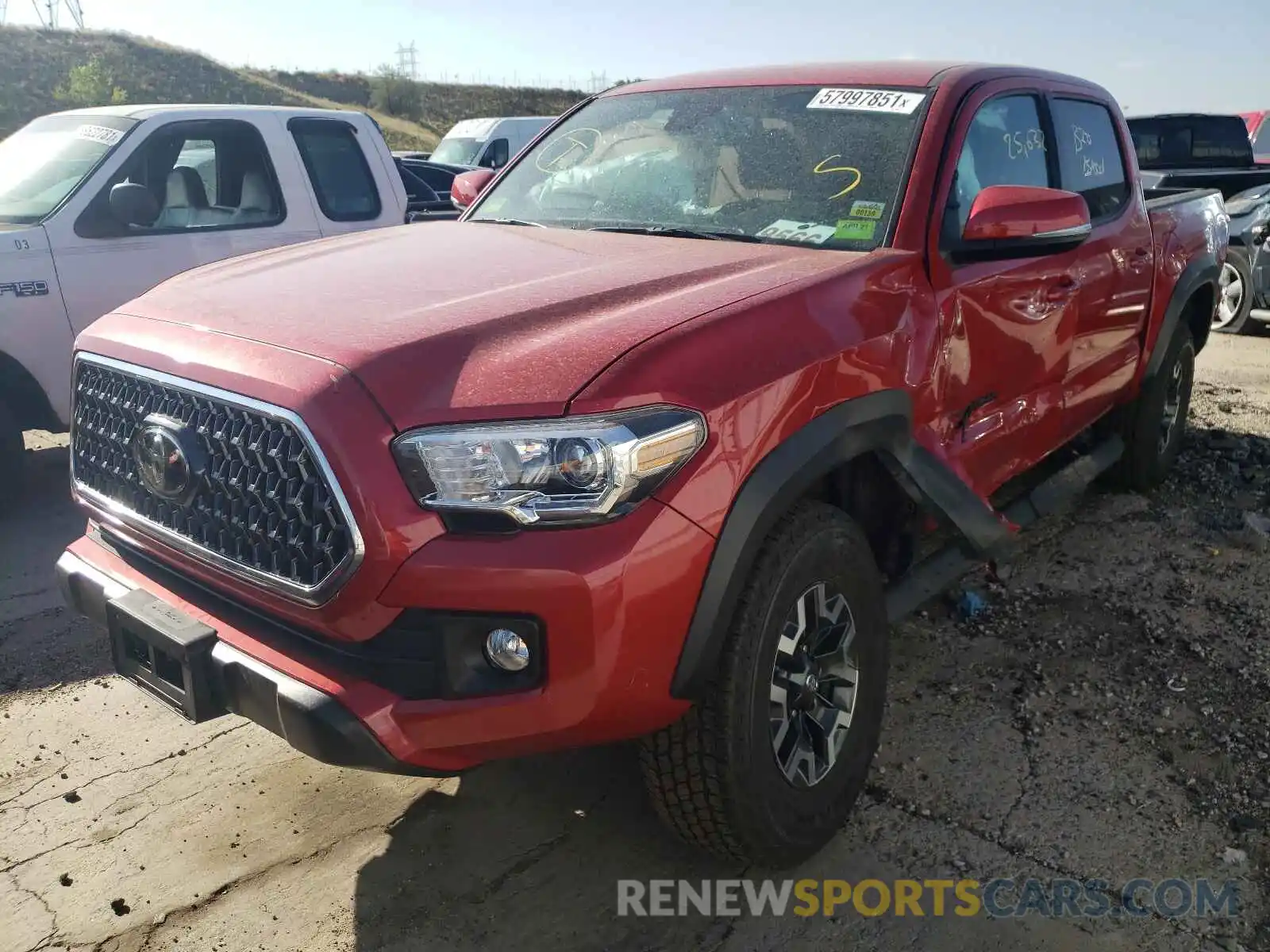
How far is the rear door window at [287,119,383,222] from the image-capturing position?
599cm

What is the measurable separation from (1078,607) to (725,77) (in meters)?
2.39

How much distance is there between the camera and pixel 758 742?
2336mm

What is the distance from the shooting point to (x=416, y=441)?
77.8 inches

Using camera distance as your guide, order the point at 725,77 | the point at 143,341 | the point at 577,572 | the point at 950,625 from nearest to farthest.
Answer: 1. the point at 577,572
2. the point at 143,341
3. the point at 725,77
4. the point at 950,625

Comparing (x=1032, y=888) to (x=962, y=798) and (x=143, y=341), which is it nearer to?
(x=962, y=798)

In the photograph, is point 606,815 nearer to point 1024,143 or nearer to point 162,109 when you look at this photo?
point 1024,143

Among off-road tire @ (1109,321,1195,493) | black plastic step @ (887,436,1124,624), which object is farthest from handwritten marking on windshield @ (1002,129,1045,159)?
off-road tire @ (1109,321,1195,493)

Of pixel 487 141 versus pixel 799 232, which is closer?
pixel 799 232

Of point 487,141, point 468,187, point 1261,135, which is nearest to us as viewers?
point 468,187

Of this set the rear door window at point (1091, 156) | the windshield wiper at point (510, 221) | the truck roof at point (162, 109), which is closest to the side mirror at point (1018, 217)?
the rear door window at point (1091, 156)

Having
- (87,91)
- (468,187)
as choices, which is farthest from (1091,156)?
(87,91)

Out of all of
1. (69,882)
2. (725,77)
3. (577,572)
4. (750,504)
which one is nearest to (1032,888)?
(750,504)

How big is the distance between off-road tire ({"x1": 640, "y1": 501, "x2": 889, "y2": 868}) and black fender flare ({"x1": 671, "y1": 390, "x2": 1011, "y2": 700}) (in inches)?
2.5

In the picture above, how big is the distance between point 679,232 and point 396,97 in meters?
59.1
